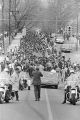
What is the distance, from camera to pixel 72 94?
80.2ft

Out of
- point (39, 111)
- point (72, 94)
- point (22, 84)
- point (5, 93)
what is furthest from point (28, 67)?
point (39, 111)

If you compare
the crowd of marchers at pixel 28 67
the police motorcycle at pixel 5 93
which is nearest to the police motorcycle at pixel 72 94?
the crowd of marchers at pixel 28 67

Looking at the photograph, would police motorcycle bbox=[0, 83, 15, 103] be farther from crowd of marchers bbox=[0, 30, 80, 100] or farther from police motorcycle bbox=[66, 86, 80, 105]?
police motorcycle bbox=[66, 86, 80, 105]

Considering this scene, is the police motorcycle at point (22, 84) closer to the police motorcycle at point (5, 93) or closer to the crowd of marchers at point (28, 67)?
the crowd of marchers at point (28, 67)

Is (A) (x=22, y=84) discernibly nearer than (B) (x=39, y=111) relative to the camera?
No

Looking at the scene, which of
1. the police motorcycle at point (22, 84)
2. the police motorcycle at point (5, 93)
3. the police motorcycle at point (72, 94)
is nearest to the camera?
the police motorcycle at point (72, 94)

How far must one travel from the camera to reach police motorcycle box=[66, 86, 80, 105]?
24484 mm

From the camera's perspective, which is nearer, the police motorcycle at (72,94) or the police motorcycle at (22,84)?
the police motorcycle at (72,94)

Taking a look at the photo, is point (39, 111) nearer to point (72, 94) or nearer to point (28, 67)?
point (72, 94)

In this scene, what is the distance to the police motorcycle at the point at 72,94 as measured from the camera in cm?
2448

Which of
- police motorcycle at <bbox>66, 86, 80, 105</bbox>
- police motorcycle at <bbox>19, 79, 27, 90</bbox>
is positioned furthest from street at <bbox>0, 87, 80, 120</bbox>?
police motorcycle at <bbox>19, 79, 27, 90</bbox>

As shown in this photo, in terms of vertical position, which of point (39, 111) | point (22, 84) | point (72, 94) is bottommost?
point (22, 84)

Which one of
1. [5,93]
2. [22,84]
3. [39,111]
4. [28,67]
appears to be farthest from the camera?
[28,67]

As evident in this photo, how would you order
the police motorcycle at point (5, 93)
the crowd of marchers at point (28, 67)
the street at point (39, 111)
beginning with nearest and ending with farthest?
1. the street at point (39, 111)
2. the police motorcycle at point (5, 93)
3. the crowd of marchers at point (28, 67)
